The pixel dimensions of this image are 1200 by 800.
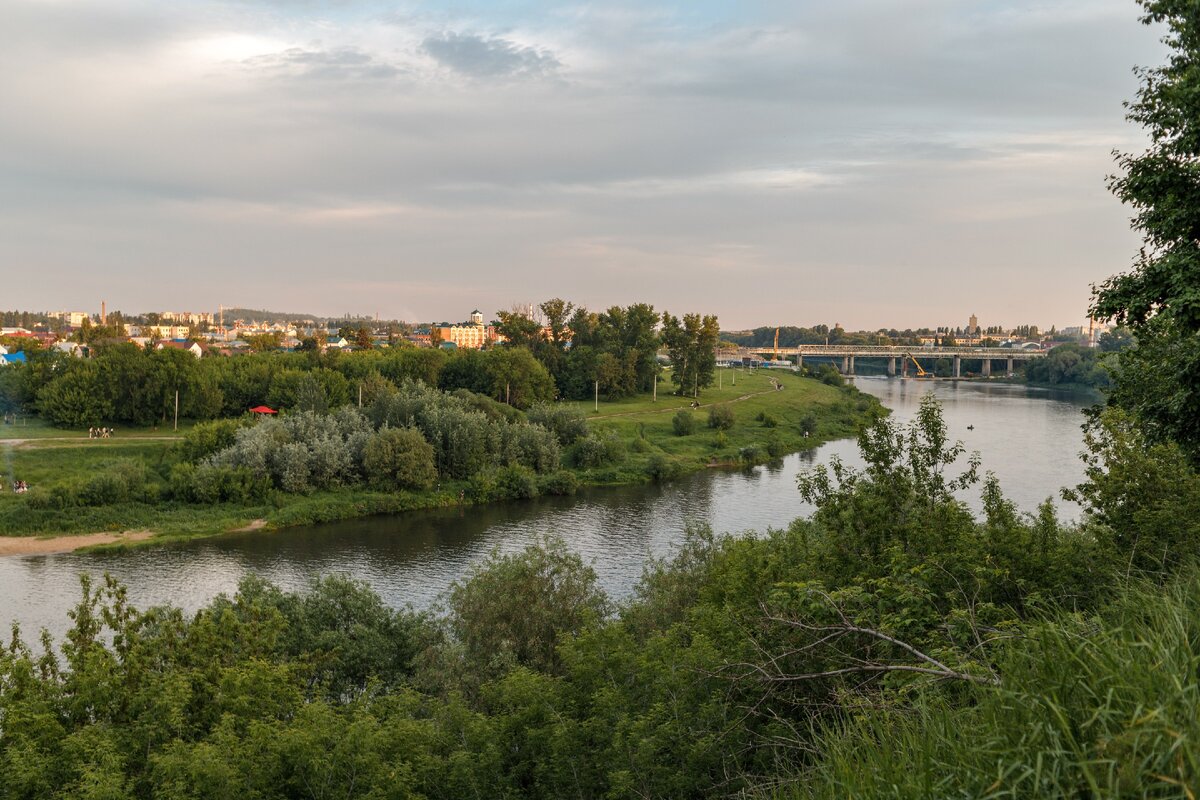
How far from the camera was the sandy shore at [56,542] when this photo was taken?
30297mm

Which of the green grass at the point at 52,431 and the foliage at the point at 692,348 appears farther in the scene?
the foliage at the point at 692,348

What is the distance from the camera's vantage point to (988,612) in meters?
7.37

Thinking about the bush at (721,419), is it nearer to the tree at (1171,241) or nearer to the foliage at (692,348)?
the foliage at (692,348)

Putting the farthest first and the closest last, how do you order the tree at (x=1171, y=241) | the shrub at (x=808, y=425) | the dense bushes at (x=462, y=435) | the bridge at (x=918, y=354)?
1. the bridge at (x=918, y=354)
2. the shrub at (x=808, y=425)
3. the dense bushes at (x=462, y=435)
4. the tree at (x=1171, y=241)

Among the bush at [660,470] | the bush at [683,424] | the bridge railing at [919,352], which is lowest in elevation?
the bush at [660,470]

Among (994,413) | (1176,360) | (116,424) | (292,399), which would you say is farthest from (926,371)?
(1176,360)

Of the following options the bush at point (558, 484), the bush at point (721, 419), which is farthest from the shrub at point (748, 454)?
the bush at point (558, 484)

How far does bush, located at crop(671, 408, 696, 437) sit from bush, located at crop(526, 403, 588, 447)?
795cm

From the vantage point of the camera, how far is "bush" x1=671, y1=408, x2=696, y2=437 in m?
56.8

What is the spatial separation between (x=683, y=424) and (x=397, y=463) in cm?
2253

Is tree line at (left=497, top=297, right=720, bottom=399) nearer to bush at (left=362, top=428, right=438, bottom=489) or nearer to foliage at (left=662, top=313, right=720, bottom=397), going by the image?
foliage at (left=662, top=313, right=720, bottom=397)

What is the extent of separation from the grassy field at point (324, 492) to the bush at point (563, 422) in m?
1.39

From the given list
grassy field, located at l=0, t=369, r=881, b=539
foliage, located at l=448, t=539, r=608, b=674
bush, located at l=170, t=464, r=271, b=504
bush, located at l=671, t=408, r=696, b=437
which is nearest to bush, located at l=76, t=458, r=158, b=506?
grassy field, located at l=0, t=369, r=881, b=539

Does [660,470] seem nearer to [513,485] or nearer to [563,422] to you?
[563,422]
